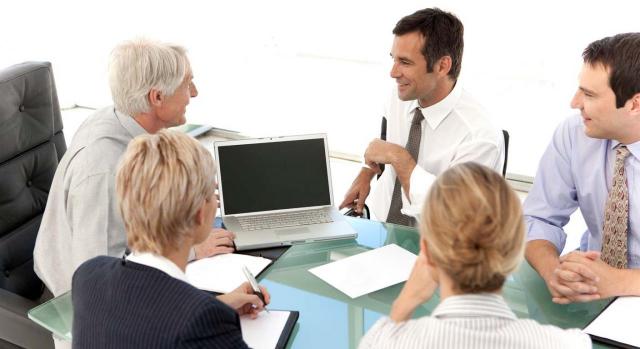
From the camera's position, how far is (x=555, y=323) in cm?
177

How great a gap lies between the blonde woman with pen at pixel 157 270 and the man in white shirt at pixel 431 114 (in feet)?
3.74

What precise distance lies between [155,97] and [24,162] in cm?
56

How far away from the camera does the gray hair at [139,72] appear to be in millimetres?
2160

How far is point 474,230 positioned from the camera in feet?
3.74

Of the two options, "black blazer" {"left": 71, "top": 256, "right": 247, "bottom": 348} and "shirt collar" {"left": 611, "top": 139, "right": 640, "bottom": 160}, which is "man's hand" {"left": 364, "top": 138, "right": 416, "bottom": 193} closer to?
"shirt collar" {"left": 611, "top": 139, "right": 640, "bottom": 160}

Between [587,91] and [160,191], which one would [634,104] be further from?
[160,191]

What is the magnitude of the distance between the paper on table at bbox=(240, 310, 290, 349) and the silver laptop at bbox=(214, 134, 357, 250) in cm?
46

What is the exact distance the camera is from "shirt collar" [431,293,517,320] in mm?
1176

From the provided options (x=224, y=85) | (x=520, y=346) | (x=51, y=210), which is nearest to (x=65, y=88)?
(x=224, y=85)

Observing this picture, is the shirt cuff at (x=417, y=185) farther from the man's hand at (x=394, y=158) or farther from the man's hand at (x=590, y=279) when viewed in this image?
the man's hand at (x=590, y=279)

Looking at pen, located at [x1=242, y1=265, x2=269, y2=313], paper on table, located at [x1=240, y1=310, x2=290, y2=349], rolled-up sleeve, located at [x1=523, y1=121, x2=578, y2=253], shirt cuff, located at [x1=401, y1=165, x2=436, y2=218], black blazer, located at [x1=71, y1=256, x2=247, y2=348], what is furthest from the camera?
shirt cuff, located at [x1=401, y1=165, x2=436, y2=218]

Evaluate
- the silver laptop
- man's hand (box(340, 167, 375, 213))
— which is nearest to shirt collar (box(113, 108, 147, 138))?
the silver laptop

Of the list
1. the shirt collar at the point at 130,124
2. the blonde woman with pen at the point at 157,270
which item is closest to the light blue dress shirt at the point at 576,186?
the blonde woman with pen at the point at 157,270

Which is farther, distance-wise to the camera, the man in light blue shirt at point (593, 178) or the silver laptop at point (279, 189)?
the silver laptop at point (279, 189)
